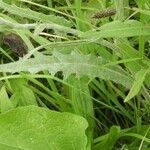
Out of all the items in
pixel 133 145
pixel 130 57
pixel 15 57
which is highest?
pixel 130 57

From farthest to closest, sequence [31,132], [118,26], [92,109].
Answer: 1. [92,109]
2. [31,132]
3. [118,26]

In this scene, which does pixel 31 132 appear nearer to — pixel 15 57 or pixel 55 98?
pixel 55 98

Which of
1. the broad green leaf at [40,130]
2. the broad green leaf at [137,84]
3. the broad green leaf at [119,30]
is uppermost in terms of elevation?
the broad green leaf at [119,30]

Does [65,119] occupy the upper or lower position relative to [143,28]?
lower

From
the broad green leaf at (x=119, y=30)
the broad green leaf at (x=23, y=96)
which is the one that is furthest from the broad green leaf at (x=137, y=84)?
the broad green leaf at (x=23, y=96)

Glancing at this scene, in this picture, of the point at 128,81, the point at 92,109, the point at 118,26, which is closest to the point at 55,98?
the point at 92,109

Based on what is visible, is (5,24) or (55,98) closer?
(5,24)

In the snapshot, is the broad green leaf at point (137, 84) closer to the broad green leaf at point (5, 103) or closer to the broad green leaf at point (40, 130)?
the broad green leaf at point (40, 130)

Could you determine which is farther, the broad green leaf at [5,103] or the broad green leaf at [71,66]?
the broad green leaf at [5,103]
